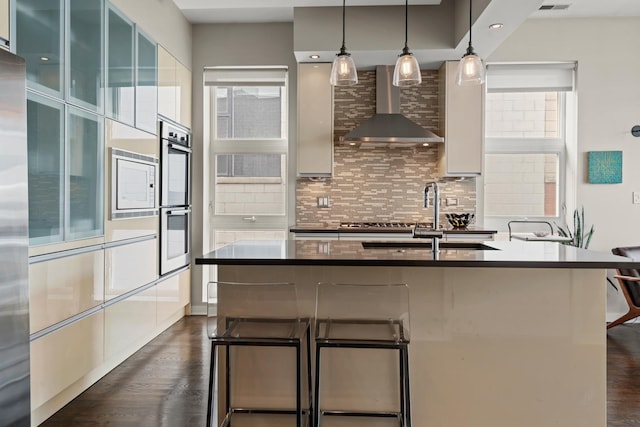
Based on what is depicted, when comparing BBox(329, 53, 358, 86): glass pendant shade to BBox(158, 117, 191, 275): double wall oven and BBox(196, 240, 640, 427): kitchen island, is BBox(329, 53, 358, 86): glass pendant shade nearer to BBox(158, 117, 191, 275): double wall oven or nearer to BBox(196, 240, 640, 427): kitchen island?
BBox(196, 240, 640, 427): kitchen island

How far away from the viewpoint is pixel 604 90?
14.6 ft

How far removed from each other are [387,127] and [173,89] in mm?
1985

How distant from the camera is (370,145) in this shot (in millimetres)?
4645

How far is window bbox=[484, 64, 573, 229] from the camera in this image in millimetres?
4664

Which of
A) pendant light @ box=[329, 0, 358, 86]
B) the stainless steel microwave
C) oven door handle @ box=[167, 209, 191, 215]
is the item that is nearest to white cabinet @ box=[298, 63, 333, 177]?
oven door handle @ box=[167, 209, 191, 215]

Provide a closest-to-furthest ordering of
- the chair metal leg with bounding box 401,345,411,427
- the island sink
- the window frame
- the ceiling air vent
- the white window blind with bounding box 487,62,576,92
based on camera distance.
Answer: the chair metal leg with bounding box 401,345,411,427 → the island sink → the ceiling air vent → the white window blind with bounding box 487,62,576,92 → the window frame

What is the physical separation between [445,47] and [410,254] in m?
2.53

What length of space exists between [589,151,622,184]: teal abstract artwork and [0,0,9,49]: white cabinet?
4.71 m

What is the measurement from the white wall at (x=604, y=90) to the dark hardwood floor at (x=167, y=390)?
128 centimetres

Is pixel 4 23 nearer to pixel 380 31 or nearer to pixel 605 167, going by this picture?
pixel 380 31

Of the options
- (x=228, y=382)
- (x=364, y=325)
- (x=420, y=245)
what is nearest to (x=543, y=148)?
(x=420, y=245)

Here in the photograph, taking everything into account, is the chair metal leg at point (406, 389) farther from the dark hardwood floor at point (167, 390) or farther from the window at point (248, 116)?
the window at point (248, 116)

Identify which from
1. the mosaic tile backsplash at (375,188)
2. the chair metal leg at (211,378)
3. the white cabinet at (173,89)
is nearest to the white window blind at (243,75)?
the white cabinet at (173,89)

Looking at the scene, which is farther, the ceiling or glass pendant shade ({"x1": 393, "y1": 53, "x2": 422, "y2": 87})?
the ceiling
